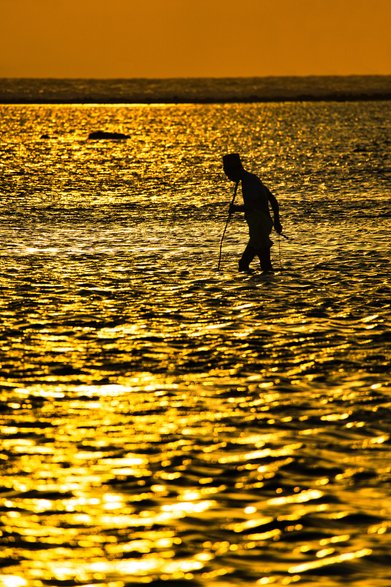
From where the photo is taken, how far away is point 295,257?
24406mm

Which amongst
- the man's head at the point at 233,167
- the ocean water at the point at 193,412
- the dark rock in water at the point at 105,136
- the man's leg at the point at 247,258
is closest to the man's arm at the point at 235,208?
the man's head at the point at 233,167

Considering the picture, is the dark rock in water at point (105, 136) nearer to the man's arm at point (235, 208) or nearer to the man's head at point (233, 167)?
the man's arm at point (235, 208)

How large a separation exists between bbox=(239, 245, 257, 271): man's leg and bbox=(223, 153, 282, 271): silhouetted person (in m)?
0.05

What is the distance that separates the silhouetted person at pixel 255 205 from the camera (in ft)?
65.3

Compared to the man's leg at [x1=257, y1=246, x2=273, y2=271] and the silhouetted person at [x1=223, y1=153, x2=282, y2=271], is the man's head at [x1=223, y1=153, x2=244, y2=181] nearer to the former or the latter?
the silhouetted person at [x1=223, y1=153, x2=282, y2=271]

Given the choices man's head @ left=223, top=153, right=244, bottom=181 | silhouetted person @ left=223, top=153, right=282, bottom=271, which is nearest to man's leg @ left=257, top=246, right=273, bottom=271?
silhouetted person @ left=223, top=153, right=282, bottom=271

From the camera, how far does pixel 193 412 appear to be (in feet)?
39.3

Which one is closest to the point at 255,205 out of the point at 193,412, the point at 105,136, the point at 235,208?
the point at 235,208

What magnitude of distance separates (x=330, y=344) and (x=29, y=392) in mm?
3931

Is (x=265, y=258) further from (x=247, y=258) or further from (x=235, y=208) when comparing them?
(x=235, y=208)

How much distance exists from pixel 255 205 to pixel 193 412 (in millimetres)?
8863

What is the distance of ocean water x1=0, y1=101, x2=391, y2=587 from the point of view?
8438 mm

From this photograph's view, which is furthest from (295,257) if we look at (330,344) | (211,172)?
(211,172)

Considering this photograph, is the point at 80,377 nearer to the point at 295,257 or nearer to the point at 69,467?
the point at 69,467
